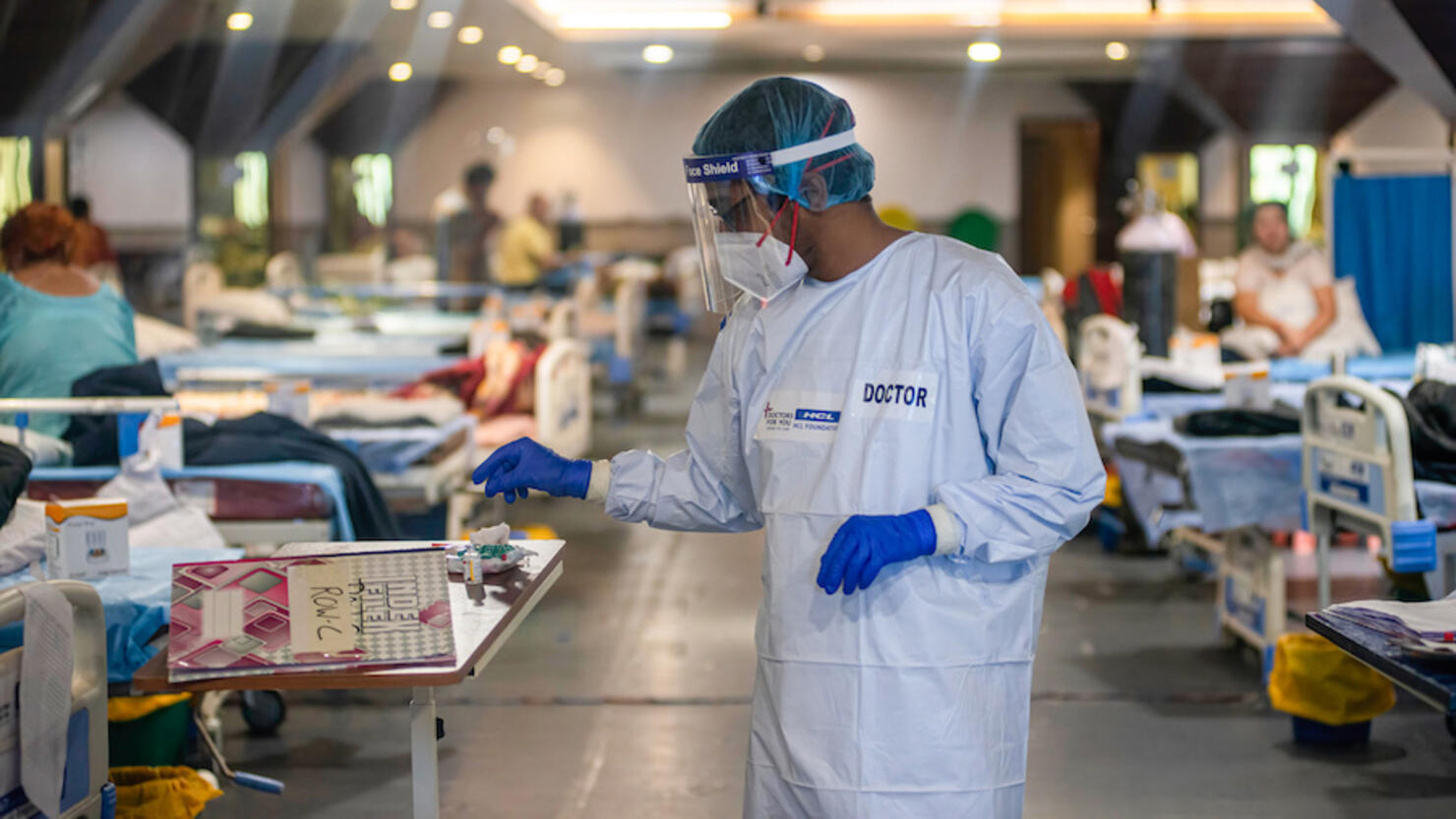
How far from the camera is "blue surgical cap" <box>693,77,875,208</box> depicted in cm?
209

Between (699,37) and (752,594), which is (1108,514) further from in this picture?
(699,37)

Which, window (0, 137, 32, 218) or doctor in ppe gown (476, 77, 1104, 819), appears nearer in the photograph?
doctor in ppe gown (476, 77, 1104, 819)

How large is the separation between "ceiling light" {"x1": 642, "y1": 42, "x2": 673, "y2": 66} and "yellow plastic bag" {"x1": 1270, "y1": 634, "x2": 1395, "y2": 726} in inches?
433

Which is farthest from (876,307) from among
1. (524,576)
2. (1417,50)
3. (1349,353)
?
(1349,353)

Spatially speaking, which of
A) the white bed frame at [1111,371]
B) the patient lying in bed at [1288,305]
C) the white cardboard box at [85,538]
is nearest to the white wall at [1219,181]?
the patient lying in bed at [1288,305]

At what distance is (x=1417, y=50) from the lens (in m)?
5.85

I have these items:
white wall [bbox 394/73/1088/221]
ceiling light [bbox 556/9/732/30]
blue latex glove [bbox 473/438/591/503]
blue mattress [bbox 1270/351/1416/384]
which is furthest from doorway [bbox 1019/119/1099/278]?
blue latex glove [bbox 473/438/591/503]

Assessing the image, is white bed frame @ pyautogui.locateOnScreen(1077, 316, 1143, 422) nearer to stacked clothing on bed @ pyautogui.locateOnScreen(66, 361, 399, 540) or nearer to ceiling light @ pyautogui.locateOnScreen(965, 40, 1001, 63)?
stacked clothing on bed @ pyautogui.locateOnScreen(66, 361, 399, 540)

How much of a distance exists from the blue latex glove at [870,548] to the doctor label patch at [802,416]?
183 millimetres

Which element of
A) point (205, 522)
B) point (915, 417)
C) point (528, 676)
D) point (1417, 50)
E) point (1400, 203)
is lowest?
point (528, 676)

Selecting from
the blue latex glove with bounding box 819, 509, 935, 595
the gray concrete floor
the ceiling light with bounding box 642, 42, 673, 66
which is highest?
the ceiling light with bounding box 642, 42, 673, 66

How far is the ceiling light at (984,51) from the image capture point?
550 inches

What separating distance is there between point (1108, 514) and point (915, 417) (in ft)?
15.6

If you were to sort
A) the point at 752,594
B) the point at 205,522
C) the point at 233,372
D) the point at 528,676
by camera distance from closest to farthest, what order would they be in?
the point at 205,522 < the point at 528,676 < the point at 752,594 < the point at 233,372
